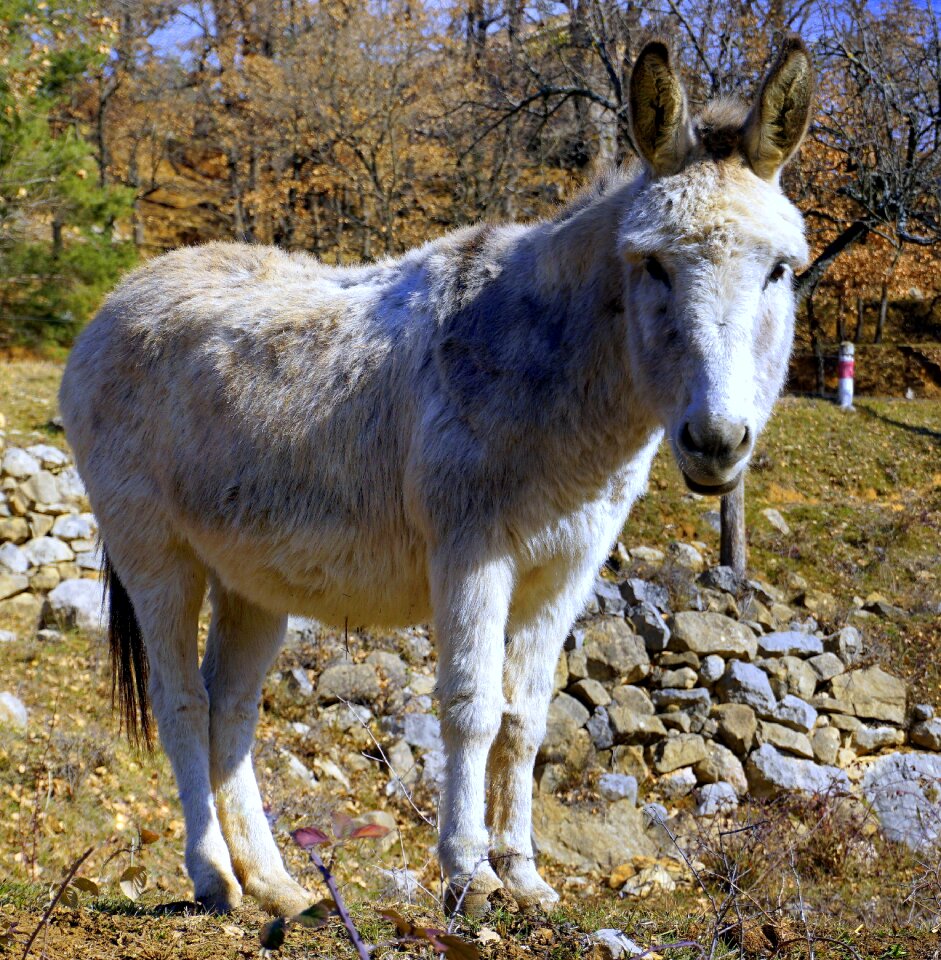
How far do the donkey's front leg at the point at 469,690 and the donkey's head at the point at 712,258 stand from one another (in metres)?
0.79

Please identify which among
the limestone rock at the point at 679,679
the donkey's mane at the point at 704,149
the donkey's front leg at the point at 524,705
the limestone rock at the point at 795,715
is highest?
the donkey's mane at the point at 704,149

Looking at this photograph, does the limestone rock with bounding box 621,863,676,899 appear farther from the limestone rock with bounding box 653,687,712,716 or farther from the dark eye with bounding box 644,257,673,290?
the dark eye with bounding box 644,257,673,290

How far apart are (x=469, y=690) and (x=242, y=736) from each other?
148 cm

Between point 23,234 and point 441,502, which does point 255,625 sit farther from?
point 23,234

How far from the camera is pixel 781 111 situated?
3.36 metres

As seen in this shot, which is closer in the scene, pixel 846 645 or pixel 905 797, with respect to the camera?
pixel 905 797

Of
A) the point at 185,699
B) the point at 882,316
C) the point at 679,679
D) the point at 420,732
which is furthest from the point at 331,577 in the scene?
the point at 882,316

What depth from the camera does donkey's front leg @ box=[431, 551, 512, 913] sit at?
3322mm

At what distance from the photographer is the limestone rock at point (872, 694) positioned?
33.2ft

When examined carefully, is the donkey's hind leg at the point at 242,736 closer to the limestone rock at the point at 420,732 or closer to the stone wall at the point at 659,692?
the stone wall at the point at 659,692

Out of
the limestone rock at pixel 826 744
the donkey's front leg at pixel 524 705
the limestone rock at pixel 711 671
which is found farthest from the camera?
the limestone rock at pixel 711 671

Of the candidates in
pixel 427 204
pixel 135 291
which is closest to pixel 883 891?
pixel 135 291

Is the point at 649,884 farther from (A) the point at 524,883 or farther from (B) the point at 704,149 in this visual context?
(B) the point at 704,149

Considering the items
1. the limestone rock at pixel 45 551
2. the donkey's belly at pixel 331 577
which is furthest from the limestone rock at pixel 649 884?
the limestone rock at pixel 45 551
